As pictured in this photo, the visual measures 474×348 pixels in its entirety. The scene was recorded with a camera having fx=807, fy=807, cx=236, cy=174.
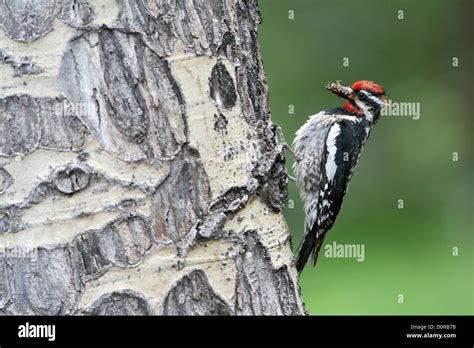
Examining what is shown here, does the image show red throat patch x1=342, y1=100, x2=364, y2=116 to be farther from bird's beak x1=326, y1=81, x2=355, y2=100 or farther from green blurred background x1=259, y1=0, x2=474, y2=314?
green blurred background x1=259, y1=0, x2=474, y2=314

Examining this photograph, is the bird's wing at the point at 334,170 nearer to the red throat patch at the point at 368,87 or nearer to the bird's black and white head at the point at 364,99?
the bird's black and white head at the point at 364,99

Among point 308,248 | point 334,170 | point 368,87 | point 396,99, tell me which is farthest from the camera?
point 396,99

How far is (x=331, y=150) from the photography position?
4.25 metres

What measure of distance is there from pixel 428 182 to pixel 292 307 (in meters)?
5.42

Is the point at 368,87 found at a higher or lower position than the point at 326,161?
higher

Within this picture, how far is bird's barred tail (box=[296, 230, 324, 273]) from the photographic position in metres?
3.84

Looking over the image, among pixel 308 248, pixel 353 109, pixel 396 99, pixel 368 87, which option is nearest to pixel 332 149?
pixel 353 109

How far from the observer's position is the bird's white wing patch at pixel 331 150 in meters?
4.21

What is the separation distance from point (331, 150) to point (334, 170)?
0.11 m

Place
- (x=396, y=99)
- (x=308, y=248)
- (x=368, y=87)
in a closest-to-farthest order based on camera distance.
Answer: (x=308, y=248) < (x=368, y=87) < (x=396, y=99)

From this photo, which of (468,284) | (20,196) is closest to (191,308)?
(20,196)

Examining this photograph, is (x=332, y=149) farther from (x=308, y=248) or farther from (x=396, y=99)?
(x=396, y=99)

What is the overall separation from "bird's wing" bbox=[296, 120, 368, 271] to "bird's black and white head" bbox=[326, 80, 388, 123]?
3.8 inches

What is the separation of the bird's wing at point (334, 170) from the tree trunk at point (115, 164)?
6.21 feet
